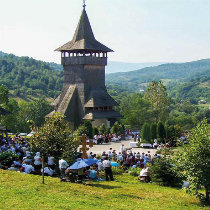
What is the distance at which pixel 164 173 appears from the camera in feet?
77.9

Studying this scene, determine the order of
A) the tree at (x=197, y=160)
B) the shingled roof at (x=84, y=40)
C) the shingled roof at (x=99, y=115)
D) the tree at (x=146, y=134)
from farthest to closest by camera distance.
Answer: the shingled roof at (x=84, y=40) → the shingled roof at (x=99, y=115) → the tree at (x=146, y=134) → the tree at (x=197, y=160)

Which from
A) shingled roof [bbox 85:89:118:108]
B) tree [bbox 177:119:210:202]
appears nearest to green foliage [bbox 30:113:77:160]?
tree [bbox 177:119:210:202]

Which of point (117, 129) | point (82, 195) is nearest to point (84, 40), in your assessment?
point (117, 129)

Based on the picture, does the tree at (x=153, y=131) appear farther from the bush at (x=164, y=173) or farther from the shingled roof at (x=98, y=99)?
the bush at (x=164, y=173)

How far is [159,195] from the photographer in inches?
782

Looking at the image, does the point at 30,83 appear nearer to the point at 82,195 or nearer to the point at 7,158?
the point at 7,158

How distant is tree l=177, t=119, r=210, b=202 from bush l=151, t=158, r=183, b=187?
4.57m

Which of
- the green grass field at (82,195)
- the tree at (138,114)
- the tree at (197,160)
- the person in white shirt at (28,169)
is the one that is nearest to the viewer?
the green grass field at (82,195)

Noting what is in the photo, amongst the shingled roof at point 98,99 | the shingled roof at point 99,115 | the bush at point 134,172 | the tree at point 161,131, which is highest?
the shingled roof at point 98,99

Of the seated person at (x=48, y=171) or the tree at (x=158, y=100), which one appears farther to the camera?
the tree at (x=158, y=100)

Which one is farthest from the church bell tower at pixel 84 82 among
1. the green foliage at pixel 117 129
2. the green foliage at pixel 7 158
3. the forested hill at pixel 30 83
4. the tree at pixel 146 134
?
the forested hill at pixel 30 83

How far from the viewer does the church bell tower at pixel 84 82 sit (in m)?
58.2

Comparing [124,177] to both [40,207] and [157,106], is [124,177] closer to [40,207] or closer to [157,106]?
[40,207]

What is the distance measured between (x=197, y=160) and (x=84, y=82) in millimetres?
41747
